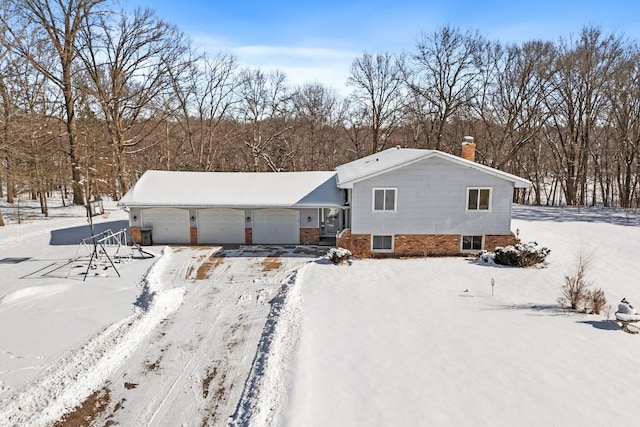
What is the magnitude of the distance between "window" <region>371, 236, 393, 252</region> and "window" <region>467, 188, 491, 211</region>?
151 inches

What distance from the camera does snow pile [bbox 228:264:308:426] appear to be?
20.3ft

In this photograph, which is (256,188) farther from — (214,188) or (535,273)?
(535,273)

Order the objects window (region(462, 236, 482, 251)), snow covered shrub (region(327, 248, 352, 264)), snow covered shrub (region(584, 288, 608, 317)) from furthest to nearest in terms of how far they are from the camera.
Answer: window (region(462, 236, 482, 251)) → snow covered shrub (region(327, 248, 352, 264)) → snow covered shrub (region(584, 288, 608, 317))

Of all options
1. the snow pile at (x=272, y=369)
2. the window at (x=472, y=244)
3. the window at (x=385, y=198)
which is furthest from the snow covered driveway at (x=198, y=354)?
the window at (x=472, y=244)

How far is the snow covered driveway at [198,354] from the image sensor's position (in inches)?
254


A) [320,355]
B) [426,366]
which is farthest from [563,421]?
[320,355]

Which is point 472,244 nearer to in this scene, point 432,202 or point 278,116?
point 432,202

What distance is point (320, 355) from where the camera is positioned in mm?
8055

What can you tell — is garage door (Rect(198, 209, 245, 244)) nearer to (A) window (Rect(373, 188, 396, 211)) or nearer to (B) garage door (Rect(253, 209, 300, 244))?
(B) garage door (Rect(253, 209, 300, 244))

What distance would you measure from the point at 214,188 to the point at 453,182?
38.9 ft

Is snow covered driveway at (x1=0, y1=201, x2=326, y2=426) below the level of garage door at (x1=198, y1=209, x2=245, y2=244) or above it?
below

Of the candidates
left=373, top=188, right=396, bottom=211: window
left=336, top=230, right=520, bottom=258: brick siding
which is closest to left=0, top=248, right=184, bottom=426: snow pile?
left=336, top=230, right=520, bottom=258: brick siding

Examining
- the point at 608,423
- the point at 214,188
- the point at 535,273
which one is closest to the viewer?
the point at 608,423

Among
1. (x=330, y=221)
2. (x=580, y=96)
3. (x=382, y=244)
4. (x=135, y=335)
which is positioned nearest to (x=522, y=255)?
→ (x=382, y=244)
